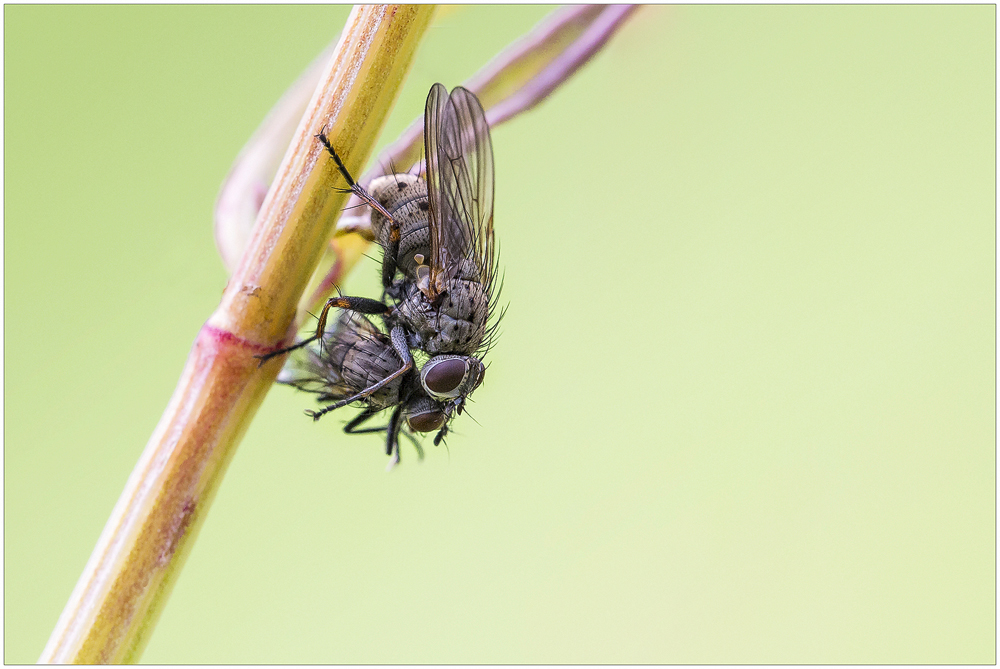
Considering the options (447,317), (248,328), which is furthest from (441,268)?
(248,328)

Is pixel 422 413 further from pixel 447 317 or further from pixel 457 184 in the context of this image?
pixel 457 184

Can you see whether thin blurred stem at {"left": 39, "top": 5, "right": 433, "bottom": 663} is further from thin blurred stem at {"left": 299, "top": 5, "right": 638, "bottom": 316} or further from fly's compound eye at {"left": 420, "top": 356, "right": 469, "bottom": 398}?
fly's compound eye at {"left": 420, "top": 356, "right": 469, "bottom": 398}

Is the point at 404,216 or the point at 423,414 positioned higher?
the point at 404,216

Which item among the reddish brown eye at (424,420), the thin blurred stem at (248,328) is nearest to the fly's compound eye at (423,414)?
the reddish brown eye at (424,420)

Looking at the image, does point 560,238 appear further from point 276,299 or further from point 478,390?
point 276,299

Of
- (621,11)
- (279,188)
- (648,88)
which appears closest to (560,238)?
(648,88)

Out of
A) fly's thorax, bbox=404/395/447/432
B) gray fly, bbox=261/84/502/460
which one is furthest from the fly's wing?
fly's thorax, bbox=404/395/447/432
